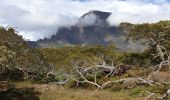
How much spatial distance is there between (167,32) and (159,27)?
2.52 ft

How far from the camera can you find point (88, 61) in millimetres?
36594

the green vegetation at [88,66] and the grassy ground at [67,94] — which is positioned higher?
the green vegetation at [88,66]

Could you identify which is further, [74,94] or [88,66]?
[88,66]

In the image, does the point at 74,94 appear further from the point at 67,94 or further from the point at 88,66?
the point at 88,66

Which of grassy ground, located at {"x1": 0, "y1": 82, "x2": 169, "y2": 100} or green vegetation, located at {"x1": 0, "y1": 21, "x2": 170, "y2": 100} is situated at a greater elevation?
green vegetation, located at {"x1": 0, "y1": 21, "x2": 170, "y2": 100}

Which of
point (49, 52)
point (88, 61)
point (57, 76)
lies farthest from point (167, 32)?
point (49, 52)

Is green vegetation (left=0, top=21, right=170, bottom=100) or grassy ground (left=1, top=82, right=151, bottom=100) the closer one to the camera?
grassy ground (left=1, top=82, right=151, bottom=100)

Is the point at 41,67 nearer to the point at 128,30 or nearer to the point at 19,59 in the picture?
the point at 19,59

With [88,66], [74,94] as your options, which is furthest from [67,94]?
[88,66]

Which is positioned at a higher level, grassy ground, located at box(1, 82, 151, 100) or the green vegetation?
the green vegetation

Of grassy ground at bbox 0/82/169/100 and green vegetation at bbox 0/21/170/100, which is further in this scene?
green vegetation at bbox 0/21/170/100

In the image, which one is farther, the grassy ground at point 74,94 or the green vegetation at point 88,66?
the green vegetation at point 88,66

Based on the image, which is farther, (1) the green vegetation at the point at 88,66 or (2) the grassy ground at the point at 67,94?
(1) the green vegetation at the point at 88,66

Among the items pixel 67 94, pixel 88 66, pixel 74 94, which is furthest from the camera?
pixel 88 66
